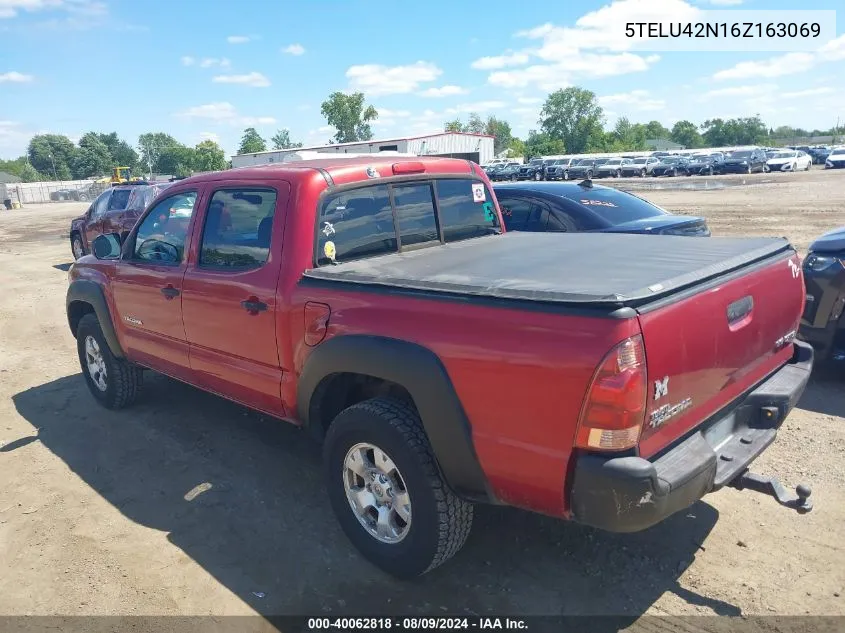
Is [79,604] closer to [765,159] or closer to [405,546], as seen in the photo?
[405,546]

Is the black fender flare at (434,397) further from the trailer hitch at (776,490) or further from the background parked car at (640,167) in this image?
the background parked car at (640,167)

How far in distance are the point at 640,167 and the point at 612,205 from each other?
1769 inches

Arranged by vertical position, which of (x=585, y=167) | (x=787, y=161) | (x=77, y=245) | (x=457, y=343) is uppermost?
(x=585, y=167)

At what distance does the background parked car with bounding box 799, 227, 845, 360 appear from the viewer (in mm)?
5113

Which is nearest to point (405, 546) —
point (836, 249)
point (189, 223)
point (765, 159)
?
point (189, 223)

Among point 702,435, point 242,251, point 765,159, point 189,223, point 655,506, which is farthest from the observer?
point 765,159

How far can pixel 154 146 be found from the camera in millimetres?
157375

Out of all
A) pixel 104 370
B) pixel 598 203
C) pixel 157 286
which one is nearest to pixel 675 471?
pixel 157 286

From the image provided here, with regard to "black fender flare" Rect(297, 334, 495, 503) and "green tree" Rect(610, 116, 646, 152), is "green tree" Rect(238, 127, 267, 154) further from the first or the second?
"black fender flare" Rect(297, 334, 495, 503)

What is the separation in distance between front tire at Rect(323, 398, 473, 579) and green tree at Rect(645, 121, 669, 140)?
154 metres

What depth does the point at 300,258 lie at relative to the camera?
3459 millimetres

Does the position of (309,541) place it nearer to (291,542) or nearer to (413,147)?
(291,542)

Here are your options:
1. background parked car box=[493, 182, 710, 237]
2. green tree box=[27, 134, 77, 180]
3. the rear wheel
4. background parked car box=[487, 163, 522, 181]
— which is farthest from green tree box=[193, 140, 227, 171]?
background parked car box=[493, 182, 710, 237]

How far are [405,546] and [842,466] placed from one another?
292 cm
